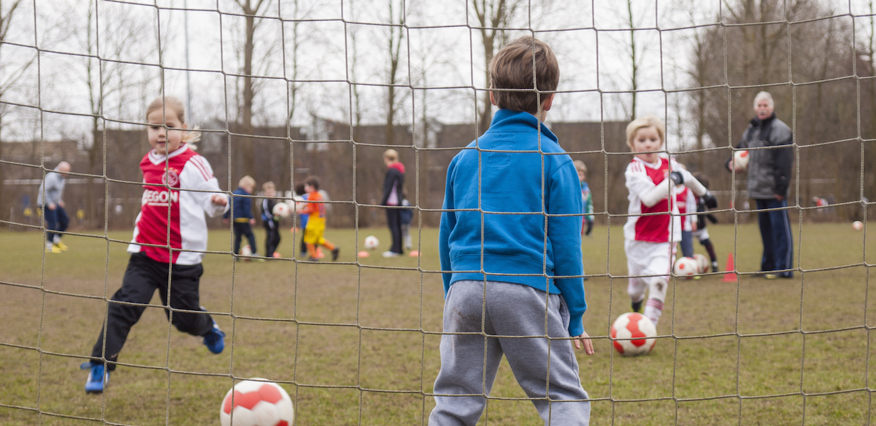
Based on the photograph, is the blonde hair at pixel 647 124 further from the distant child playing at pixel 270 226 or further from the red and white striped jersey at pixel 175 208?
the distant child playing at pixel 270 226

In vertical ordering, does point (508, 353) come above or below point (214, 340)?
above

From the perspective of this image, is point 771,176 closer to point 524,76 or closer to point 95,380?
point 524,76

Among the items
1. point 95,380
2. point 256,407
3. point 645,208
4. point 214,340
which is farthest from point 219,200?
point 645,208

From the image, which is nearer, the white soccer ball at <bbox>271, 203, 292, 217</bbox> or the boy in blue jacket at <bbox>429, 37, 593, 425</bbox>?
the boy in blue jacket at <bbox>429, 37, 593, 425</bbox>

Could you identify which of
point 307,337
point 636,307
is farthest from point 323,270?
point 636,307

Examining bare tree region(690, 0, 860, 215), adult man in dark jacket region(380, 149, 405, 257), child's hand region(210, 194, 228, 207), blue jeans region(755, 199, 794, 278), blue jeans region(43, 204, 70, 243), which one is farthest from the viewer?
bare tree region(690, 0, 860, 215)

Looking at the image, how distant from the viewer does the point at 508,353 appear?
5.69 ft

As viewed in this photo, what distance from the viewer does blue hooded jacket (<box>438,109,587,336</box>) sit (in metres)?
1.71

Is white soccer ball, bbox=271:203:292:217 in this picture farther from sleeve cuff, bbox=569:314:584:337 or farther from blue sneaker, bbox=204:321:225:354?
sleeve cuff, bbox=569:314:584:337

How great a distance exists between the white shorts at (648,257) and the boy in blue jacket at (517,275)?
1951mm

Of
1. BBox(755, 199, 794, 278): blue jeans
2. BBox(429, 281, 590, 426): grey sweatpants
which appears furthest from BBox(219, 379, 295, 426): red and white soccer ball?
BBox(755, 199, 794, 278): blue jeans

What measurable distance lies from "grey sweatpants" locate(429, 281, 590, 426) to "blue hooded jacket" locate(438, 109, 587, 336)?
0.14ft

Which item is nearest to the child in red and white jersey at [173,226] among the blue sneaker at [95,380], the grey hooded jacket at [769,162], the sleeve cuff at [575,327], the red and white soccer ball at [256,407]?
the blue sneaker at [95,380]

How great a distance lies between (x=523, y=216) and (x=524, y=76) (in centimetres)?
40
